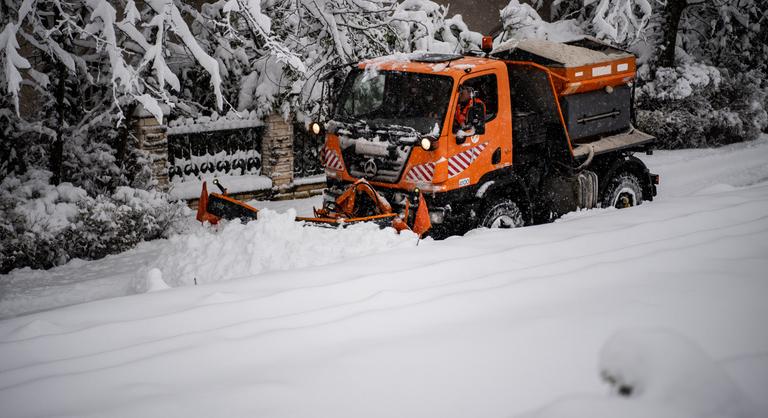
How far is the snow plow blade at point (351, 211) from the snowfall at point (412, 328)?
169 millimetres

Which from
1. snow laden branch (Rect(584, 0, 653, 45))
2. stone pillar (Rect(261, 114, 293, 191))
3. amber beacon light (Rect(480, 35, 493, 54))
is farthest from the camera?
snow laden branch (Rect(584, 0, 653, 45))

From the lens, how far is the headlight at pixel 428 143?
7.17 meters

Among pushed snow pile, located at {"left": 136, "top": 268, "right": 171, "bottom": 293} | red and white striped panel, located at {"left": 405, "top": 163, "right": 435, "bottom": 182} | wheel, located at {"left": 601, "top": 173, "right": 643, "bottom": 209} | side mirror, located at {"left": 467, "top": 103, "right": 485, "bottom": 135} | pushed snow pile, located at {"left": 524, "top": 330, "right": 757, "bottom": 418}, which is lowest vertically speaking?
pushed snow pile, located at {"left": 136, "top": 268, "right": 171, "bottom": 293}

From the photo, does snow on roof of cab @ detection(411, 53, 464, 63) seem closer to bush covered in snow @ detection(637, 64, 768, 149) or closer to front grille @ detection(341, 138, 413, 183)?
front grille @ detection(341, 138, 413, 183)

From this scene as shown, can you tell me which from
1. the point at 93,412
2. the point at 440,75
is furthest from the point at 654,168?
the point at 93,412

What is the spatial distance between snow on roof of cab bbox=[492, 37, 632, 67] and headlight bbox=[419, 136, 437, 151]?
221 cm

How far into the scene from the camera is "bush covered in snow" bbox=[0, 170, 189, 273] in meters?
7.90

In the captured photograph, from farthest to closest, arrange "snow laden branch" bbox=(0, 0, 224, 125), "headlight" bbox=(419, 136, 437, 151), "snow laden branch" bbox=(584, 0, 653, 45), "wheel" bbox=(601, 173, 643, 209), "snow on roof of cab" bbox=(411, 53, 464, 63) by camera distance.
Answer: "snow laden branch" bbox=(584, 0, 653, 45) → "wheel" bbox=(601, 173, 643, 209) → "snow on roof of cab" bbox=(411, 53, 464, 63) → "headlight" bbox=(419, 136, 437, 151) → "snow laden branch" bbox=(0, 0, 224, 125)

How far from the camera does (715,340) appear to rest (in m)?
4.08

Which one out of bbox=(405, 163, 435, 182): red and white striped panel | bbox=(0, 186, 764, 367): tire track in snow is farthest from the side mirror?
bbox=(0, 186, 764, 367): tire track in snow

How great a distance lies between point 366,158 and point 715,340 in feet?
15.2

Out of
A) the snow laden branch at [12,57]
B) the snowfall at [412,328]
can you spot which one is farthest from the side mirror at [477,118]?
the snow laden branch at [12,57]

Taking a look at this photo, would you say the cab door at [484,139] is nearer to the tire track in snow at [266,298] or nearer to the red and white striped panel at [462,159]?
the red and white striped panel at [462,159]

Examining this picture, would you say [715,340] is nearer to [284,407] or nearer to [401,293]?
[401,293]
